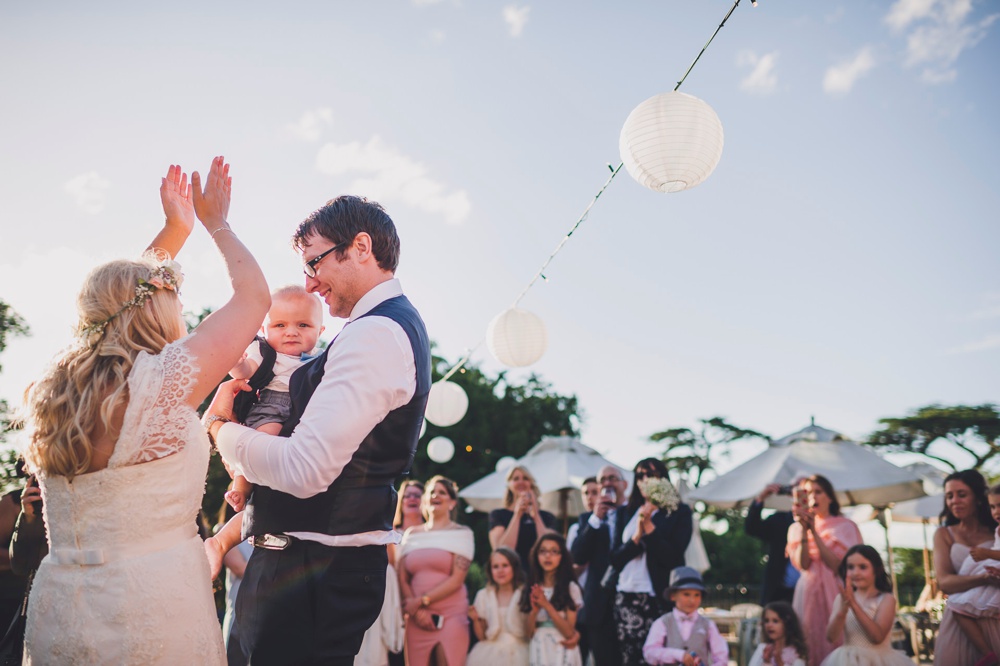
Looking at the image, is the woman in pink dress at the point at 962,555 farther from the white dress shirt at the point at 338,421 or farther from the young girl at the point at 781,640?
the white dress shirt at the point at 338,421

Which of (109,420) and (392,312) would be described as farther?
(392,312)

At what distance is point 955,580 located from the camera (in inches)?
183

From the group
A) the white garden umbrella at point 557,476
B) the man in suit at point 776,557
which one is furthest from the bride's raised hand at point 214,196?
the white garden umbrella at point 557,476

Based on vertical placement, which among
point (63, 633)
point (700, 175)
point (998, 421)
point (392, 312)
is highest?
point (998, 421)

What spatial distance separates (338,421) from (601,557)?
4.75 meters

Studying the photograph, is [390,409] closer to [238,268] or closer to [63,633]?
[238,268]

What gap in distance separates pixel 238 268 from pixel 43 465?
2.50ft

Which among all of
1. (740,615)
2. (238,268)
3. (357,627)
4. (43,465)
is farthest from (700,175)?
(740,615)

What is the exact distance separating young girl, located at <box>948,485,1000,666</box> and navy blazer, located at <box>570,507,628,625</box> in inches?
92.1

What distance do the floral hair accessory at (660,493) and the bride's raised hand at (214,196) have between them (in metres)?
4.07

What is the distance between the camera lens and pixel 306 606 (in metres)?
1.98

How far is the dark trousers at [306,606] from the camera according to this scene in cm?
197

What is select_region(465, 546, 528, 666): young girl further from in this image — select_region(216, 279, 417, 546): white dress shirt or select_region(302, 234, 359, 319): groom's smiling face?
select_region(302, 234, 359, 319): groom's smiling face

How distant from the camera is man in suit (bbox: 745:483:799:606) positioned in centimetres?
633
